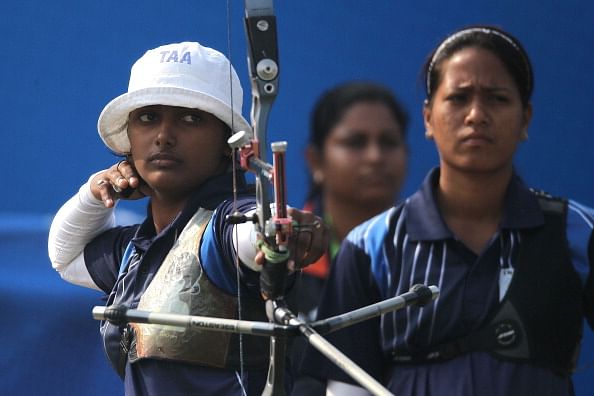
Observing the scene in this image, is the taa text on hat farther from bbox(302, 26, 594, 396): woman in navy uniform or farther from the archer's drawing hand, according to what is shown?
bbox(302, 26, 594, 396): woman in navy uniform

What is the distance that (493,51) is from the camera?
273cm

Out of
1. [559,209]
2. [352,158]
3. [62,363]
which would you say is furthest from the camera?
[62,363]

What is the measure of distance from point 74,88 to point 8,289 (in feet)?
2.00

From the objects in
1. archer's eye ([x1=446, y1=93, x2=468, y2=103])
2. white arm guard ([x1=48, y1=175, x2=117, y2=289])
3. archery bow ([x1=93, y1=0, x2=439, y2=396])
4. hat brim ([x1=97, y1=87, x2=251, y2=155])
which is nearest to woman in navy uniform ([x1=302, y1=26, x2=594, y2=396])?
archer's eye ([x1=446, y1=93, x2=468, y2=103])

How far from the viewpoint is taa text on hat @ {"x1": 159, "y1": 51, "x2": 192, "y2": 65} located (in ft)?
9.02

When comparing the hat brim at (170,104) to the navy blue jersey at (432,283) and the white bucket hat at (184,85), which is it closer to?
the white bucket hat at (184,85)

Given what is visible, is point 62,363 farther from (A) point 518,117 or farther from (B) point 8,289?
(A) point 518,117

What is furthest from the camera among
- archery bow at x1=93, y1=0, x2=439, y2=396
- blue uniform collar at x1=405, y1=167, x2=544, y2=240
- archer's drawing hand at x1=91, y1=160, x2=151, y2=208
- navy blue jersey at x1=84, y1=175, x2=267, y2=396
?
archer's drawing hand at x1=91, y1=160, x2=151, y2=208

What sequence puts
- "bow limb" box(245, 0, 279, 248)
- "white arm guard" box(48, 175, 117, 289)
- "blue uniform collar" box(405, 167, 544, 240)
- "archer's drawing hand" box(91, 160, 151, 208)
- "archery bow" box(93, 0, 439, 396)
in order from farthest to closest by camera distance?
"white arm guard" box(48, 175, 117, 289), "archer's drawing hand" box(91, 160, 151, 208), "blue uniform collar" box(405, 167, 544, 240), "bow limb" box(245, 0, 279, 248), "archery bow" box(93, 0, 439, 396)

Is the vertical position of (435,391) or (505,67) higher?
(505,67)

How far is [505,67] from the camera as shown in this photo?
272cm

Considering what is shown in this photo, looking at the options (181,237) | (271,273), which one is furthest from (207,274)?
(271,273)

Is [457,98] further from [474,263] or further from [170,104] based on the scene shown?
[170,104]

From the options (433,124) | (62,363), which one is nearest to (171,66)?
(433,124)
